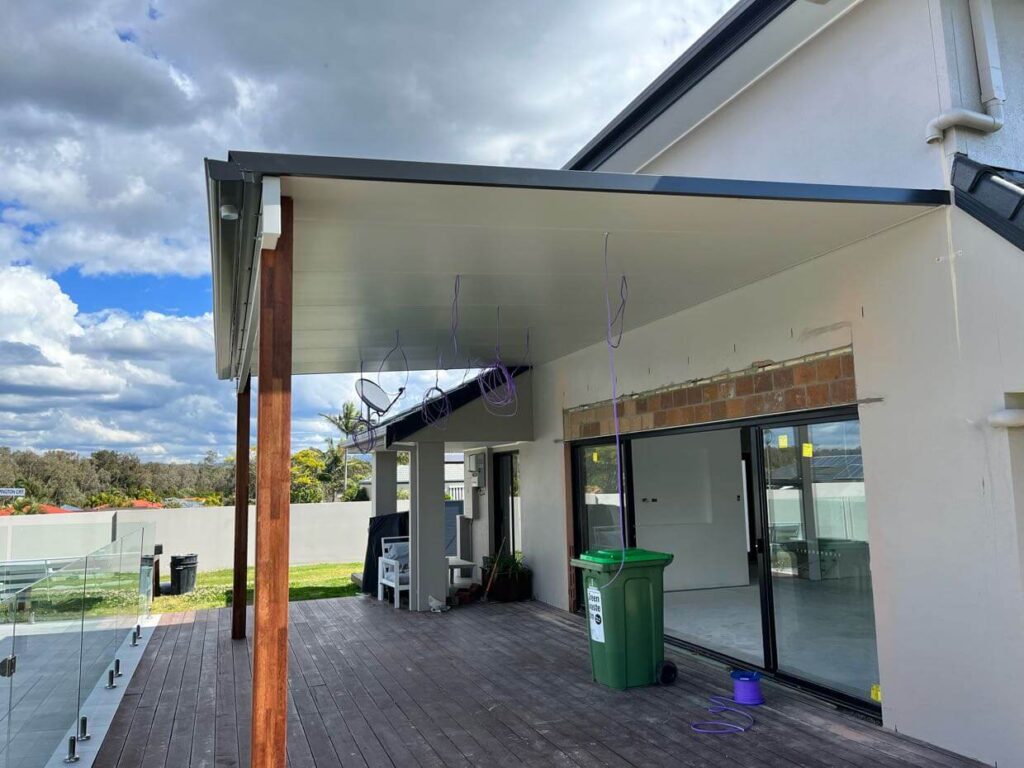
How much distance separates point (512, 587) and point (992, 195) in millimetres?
7272

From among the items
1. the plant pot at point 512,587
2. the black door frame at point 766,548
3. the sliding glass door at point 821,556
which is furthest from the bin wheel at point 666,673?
the plant pot at point 512,587

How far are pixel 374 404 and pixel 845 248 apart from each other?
4.91 metres

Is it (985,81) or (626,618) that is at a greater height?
(985,81)

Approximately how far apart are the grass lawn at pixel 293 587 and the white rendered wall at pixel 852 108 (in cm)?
670

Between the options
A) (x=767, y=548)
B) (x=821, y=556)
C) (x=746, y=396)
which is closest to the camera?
(x=821, y=556)

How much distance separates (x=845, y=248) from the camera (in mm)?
4707

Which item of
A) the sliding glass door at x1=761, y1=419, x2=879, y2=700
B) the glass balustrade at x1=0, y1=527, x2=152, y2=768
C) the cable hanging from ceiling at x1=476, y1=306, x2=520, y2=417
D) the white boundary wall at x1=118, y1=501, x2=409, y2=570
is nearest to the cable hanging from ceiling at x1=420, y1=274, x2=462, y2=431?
the cable hanging from ceiling at x1=476, y1=306, x2=520, y2=417

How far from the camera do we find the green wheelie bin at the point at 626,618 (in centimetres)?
537

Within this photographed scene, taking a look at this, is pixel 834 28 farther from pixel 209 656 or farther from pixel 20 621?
pixel 209 656

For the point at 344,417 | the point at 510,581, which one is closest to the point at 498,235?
the point at 510,581

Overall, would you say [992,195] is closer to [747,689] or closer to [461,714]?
[747,689]

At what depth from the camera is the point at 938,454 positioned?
159 inches

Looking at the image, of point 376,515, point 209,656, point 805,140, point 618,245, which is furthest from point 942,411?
point 376,515

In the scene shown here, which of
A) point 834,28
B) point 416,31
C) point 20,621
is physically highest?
point 416,31
